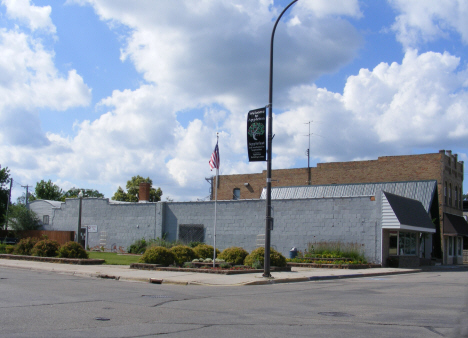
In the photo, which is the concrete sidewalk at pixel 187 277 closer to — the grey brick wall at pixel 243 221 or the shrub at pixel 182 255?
the shrub at pixel 182 255

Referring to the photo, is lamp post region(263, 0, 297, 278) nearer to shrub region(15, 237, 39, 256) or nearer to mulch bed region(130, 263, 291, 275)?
mulch bed region(130, 263, 291, 275)

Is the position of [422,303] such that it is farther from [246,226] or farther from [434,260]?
[434,260]

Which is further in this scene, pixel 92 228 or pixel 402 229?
pixel 92 228

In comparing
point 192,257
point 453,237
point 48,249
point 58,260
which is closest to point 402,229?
point 192,257

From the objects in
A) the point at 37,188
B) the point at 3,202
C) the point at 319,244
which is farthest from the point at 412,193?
the point at 37,188

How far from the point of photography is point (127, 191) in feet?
263

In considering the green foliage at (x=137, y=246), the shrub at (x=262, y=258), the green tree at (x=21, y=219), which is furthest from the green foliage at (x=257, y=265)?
the green tree at (x=21, y=219)

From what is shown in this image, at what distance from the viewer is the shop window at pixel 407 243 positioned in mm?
31531

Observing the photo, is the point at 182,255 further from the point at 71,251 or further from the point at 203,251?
the point at 71,251

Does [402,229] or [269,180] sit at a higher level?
[269,180]

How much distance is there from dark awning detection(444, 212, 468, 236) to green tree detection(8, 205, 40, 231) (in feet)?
124

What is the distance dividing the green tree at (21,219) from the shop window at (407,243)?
33.9 metres

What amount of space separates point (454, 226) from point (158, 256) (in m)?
30.1

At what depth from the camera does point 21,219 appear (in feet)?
151
